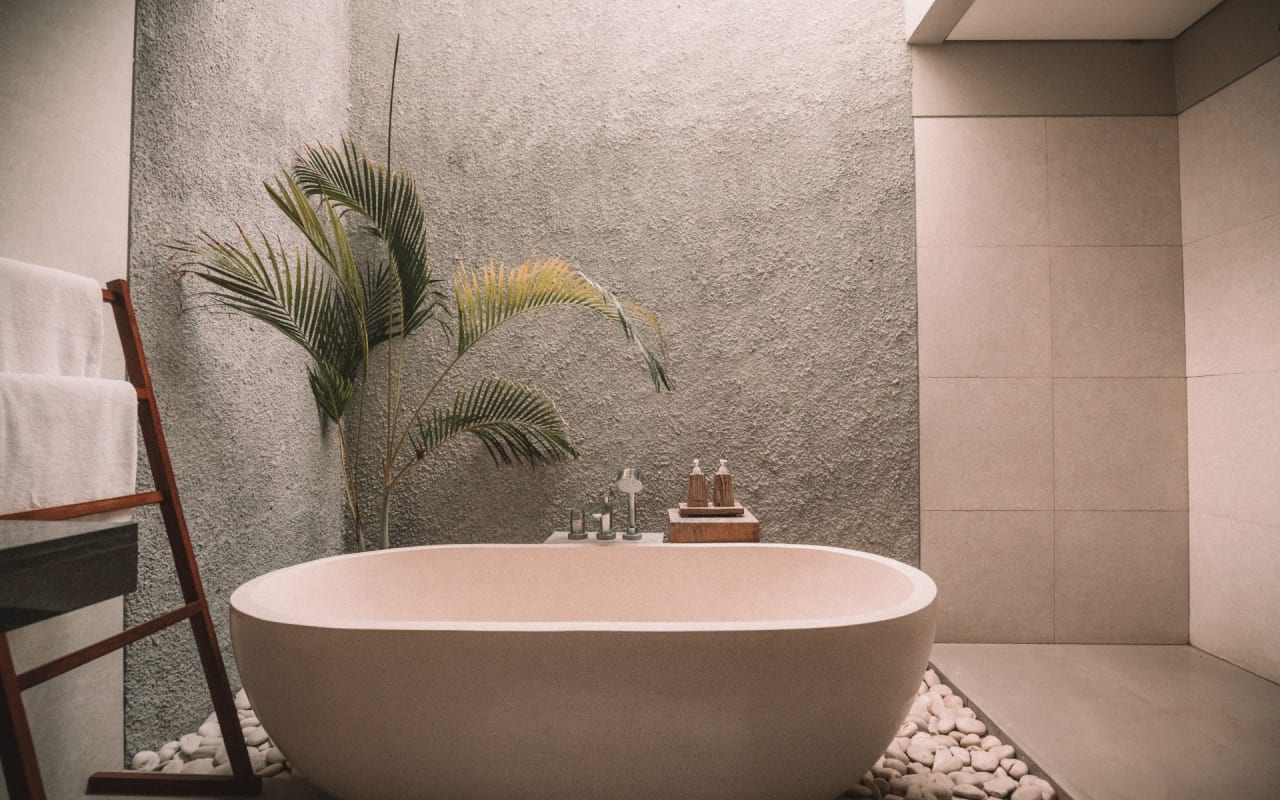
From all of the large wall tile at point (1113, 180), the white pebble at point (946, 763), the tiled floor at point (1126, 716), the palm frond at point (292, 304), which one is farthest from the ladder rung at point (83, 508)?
the large wall tile at point (1113, 180)

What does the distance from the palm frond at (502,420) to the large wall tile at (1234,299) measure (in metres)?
2.11

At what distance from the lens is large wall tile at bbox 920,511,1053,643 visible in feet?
7.49

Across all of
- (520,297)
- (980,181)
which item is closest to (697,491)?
(520,297)

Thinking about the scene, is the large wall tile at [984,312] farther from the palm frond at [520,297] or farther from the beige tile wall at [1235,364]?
the palm frond at [520,297]

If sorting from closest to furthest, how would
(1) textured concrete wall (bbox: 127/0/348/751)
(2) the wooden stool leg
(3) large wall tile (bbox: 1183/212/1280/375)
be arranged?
(2) the wooden stool leg, (1) textured concrete wall (bbox: 127/0/348/751), (3) large wall tile (bbox: 1183/212/1280/375)

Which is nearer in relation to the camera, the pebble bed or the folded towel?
the folded towel

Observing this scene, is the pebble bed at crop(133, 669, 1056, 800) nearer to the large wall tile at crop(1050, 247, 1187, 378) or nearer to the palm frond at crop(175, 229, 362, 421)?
the palm frond at crop(175, 229, 362, 421)

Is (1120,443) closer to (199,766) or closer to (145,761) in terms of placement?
(199,766)

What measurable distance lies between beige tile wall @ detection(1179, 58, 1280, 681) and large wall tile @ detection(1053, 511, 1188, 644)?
2.3 inches

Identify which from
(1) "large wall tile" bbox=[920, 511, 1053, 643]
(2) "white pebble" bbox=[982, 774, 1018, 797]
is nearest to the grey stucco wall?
(1) "large wall tile" bbox=[920, 511, 1053, 643]

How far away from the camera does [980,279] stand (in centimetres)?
234

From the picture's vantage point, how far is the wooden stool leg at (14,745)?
95 centimetres

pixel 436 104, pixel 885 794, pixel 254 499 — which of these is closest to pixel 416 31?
pixel 436 104

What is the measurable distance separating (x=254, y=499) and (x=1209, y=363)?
3.04 metres
